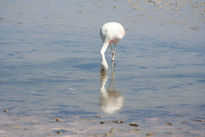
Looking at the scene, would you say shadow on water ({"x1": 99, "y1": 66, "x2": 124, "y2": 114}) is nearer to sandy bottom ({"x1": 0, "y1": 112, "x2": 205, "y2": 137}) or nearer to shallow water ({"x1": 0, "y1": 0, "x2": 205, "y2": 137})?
shallow water ({"x1": 0, "y1": 0, "x2": 205, "y2": 137})

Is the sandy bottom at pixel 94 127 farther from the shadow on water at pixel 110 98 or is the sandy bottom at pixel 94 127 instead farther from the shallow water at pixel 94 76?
the shadow on water at pixel 110 98

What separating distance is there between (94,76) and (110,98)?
1400mm

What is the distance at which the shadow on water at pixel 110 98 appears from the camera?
7111 mm

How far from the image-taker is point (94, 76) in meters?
9.20

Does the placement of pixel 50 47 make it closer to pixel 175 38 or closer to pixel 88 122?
pixel 175 38

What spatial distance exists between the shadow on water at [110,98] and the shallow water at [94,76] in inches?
0.7

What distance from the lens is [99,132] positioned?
5.80 m

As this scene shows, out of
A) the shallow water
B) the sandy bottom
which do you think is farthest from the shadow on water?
the sandy bottom

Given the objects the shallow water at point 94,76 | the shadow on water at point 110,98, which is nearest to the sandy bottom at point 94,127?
the shallow water at point 94,76

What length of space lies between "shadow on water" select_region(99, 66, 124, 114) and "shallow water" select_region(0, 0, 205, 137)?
2 cm

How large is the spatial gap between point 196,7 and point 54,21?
22.6 ft

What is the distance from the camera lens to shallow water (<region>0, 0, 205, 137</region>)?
6.22 meters

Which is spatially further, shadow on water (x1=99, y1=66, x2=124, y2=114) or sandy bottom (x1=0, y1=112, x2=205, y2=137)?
shadow on water (x1=99, y1=66, x2=124, y2=114)

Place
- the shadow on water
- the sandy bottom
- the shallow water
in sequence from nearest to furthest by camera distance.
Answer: the sandy bottom, the shallow water, the shadow on water
